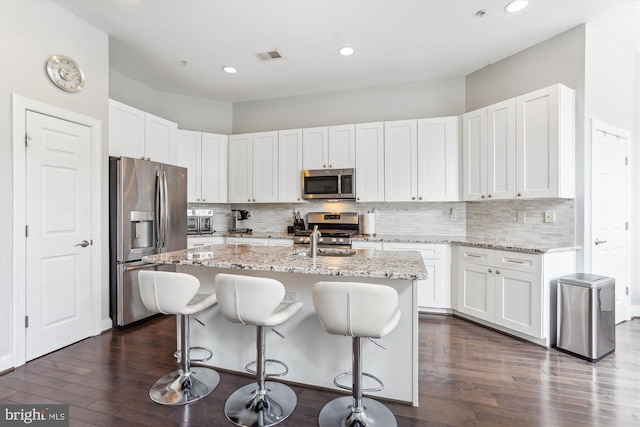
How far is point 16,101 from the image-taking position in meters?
2.46

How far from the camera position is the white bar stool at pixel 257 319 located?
5.59 feet

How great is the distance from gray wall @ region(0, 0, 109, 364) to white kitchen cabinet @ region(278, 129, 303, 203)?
223cm

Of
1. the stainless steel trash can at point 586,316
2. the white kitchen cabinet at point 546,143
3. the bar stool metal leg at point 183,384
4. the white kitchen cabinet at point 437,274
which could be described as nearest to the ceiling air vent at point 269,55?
the white kitchen cabinet at point 546,143

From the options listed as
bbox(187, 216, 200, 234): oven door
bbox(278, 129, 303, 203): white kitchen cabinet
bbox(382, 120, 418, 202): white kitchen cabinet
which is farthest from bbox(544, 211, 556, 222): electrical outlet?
bbox(187, 216, 200, 234): oven door

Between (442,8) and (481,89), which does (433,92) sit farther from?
(442,8)

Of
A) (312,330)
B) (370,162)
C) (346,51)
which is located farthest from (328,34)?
(312,330)

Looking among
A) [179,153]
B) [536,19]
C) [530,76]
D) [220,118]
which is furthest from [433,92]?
[179,153]

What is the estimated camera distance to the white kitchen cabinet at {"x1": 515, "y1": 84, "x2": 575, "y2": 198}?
2967 mm

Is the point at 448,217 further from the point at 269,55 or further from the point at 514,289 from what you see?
the point at 269,55

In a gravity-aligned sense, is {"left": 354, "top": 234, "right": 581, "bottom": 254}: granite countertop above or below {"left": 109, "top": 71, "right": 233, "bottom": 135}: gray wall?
below

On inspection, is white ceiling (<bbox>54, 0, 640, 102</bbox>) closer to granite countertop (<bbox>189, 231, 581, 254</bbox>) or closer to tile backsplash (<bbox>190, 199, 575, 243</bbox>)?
tile backsplash (<bbox>190, 199, 575, 243</bbox>)

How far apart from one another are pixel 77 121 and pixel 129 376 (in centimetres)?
231

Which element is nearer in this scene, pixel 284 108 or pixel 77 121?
pixel 77 121

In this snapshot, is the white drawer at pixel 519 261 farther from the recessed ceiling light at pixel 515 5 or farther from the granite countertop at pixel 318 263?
the recessed ceiling light at pixel 515 5
